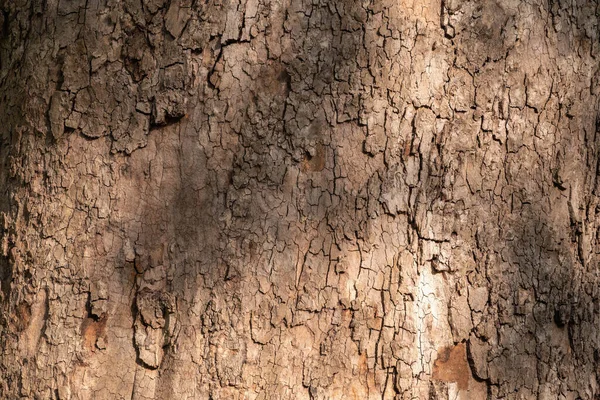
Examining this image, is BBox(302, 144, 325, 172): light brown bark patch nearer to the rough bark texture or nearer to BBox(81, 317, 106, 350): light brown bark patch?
the rough bark texture

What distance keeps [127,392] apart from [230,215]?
530 millimetres

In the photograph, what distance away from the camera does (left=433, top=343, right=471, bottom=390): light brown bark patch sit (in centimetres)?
180

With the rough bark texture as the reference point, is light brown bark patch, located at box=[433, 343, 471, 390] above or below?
below

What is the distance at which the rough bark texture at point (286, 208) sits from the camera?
176 centimetres

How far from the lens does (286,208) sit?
1.77m

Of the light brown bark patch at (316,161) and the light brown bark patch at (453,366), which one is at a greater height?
the light brown bark patch at (316,161)

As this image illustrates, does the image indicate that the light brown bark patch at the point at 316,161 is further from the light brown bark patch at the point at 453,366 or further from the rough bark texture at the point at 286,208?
the light brown bark patch at the point at 453,366

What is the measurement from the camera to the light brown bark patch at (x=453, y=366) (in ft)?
5.91

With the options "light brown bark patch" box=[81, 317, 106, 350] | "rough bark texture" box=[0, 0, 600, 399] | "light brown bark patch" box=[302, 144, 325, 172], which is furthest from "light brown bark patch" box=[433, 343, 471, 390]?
"light brown bark patch" box=[81, 317, 106, 350]

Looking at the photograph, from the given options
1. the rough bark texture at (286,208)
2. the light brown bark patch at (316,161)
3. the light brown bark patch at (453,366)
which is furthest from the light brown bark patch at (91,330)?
the light brown bark patch at (453,366)

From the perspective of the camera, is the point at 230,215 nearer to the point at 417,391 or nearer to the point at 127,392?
the point at 127,392

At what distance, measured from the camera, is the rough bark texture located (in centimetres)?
176

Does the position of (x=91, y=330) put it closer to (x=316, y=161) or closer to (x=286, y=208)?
(x=286, y=208)

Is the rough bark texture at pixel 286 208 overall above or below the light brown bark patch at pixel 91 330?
above
